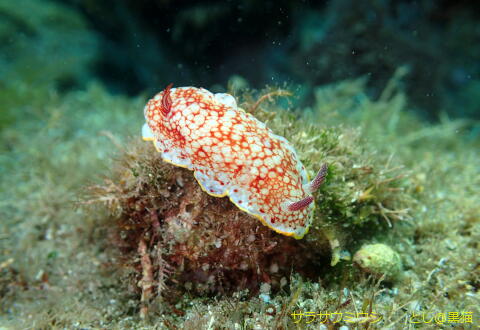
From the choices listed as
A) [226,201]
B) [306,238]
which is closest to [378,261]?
[306,238]

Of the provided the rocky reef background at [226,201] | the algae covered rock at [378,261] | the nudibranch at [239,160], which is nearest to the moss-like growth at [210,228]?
the rocky reef background at [226,201]

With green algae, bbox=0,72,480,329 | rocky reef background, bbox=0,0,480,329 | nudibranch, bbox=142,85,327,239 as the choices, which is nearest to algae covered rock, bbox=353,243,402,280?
rocky reef background, bbox=0,0,480,329

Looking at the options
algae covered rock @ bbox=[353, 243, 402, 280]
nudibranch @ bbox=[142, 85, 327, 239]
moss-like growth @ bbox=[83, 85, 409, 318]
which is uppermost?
nudibranch @ bbox=[142, 85, 327, 239]

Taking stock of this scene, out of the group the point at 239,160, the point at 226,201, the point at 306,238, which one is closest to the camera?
the point at 239,160

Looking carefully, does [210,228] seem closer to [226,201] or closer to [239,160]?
[226,201]

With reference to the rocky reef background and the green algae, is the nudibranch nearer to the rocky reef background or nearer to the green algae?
the rocky reef background

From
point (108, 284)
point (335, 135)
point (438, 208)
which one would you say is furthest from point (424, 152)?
point (108, 284)

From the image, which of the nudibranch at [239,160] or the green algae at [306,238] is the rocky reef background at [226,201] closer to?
the green algae at [306,238]

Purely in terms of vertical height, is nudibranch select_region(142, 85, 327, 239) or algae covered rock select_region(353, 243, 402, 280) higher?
nudibranch select_region(142, 85, 327, 239)

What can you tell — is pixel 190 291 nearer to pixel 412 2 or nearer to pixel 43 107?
pixel 43 107
